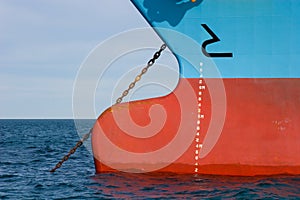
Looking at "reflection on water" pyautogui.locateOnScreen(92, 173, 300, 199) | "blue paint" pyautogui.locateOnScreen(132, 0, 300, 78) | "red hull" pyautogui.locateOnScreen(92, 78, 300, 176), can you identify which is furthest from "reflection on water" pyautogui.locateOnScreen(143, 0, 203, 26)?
"reflection on water" pyautogui.locateOnScreen(92, 173, 300, 199)

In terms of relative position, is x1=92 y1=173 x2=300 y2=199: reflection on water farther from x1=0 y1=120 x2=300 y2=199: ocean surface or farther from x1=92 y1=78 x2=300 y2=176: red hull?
x1=92 y1=78 x2=300 y2=176: red hull

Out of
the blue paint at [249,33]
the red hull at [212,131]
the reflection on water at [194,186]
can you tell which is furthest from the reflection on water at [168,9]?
the reflection on water at [194,186]

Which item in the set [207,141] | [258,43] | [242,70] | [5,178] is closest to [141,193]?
[207,141]

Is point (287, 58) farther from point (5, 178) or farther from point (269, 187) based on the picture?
point (5, 178)

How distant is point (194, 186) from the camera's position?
8484 mm

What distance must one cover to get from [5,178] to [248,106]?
6397mm

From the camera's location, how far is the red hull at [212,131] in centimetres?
885

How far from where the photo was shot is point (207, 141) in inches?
356

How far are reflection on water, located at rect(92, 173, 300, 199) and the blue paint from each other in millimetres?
2037

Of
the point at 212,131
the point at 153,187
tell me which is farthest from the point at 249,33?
the point at 153,187

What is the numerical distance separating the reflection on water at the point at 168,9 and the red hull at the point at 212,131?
1325mm

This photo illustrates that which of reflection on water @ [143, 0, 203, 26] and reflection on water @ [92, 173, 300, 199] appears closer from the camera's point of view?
reflection on water @ [92, 173, 300, 199]

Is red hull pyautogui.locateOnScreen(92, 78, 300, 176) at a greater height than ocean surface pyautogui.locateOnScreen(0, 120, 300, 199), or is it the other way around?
red hull pyautogui.locateOnScreen(92, 78, 300, 176)

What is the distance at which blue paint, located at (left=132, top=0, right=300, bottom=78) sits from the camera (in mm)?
8992
